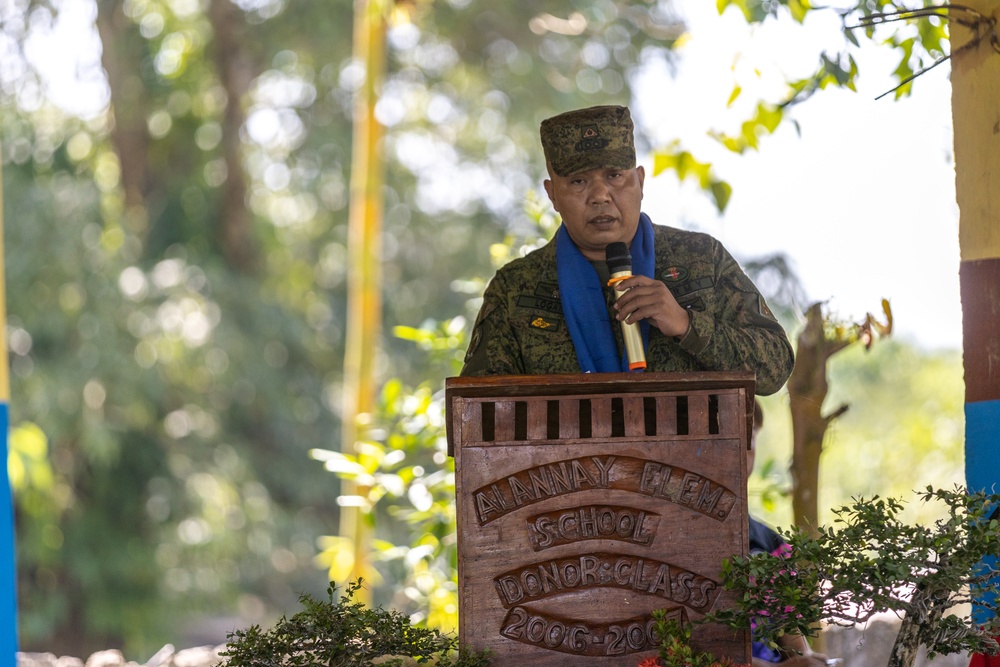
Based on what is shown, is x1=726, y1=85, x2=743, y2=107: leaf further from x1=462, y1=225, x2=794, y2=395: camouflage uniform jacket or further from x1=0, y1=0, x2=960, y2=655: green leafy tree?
x1=0, y1=0, x2=960, y2=655: green leafy tree

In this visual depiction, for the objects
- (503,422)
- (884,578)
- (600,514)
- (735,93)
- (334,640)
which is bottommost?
(334,640)

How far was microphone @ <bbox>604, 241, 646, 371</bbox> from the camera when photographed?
233 centimetres

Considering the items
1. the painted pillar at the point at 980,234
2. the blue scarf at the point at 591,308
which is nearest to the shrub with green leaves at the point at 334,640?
the blue scarf at the point at 591,308

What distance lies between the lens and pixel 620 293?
2.33 meters

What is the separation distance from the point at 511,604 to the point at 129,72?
10.9 metres

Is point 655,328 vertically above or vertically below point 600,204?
below

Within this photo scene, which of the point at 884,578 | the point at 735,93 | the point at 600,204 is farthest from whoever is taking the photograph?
the point at 735,93

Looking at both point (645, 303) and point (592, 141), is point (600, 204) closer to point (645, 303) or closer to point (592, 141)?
point (592, 141)

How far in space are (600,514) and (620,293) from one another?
44cm

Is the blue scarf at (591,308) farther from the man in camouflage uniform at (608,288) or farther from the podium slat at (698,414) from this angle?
the podium slat at (698,414)

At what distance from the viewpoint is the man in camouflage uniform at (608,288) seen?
2605 millimetres

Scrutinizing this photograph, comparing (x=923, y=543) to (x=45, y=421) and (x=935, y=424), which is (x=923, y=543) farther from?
(x=45, y=421)

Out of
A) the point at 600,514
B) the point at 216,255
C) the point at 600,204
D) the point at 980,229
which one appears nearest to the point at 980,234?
the point at 980,229

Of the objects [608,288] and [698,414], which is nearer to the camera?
[698,414]
